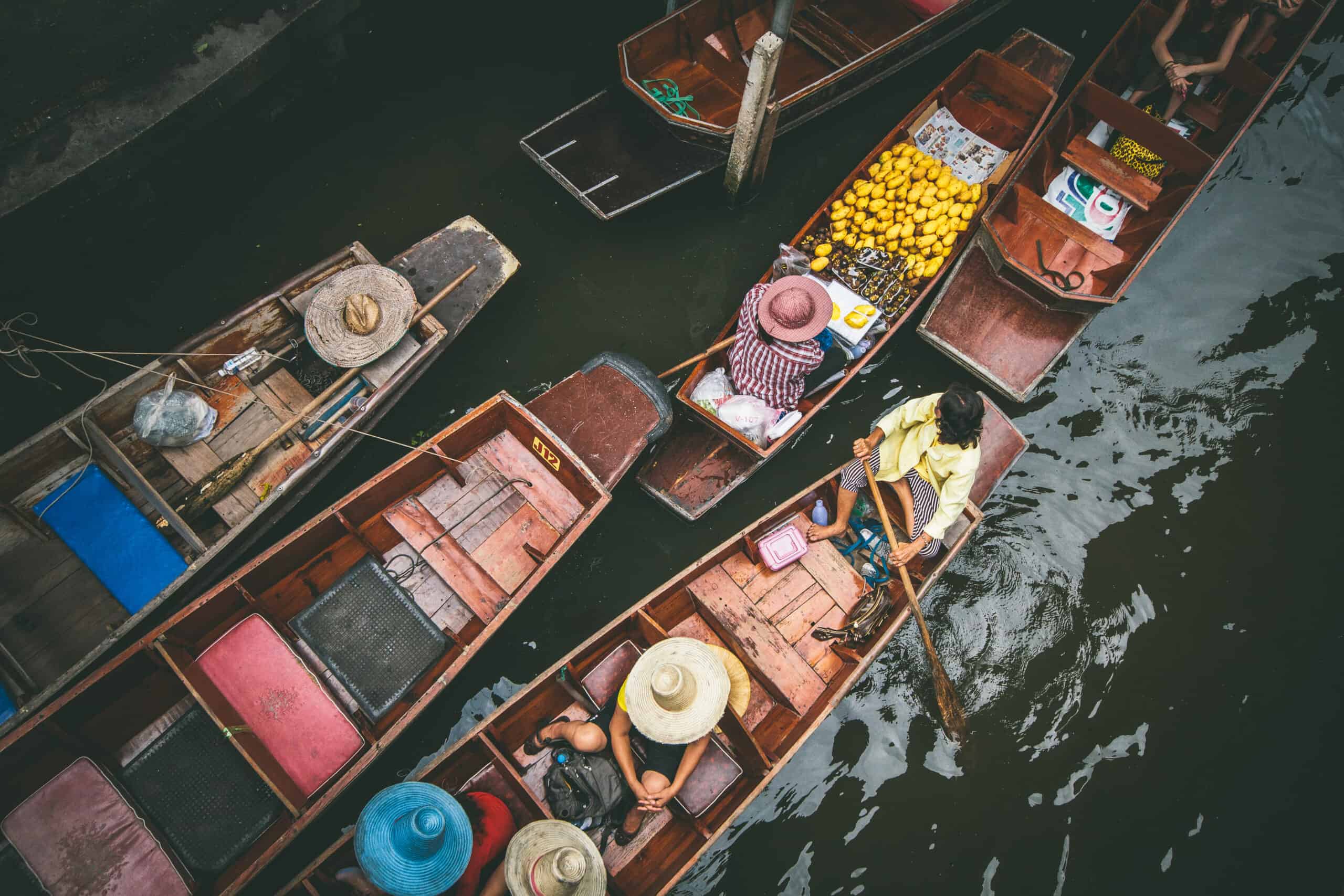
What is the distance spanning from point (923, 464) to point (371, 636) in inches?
174

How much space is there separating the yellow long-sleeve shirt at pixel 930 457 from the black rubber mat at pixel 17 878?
6.52m

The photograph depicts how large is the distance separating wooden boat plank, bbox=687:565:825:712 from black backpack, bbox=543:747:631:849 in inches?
54.0

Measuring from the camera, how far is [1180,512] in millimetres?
7066

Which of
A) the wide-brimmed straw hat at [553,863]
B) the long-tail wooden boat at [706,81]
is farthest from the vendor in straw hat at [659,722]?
the long-tail wooden boat at [706,81]

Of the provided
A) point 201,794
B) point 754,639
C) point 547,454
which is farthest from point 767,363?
point 201,794

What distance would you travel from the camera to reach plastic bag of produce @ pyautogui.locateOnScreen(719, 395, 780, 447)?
6.27 meters

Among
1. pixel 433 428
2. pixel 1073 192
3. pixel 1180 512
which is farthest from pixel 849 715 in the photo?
pixel 1073 192

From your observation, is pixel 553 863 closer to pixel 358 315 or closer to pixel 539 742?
pixel 539 742

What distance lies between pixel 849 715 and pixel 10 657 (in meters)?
6.50

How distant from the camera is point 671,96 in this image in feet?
24.8

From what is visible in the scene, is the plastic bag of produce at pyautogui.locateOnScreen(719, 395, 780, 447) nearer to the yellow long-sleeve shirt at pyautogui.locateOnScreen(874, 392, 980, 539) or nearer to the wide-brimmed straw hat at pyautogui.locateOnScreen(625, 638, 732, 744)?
the yellow long-sleeve shirt at pyautogui.locateOnScreen(874, 392, 980, 539)

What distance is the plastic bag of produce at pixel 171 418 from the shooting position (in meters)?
5.48

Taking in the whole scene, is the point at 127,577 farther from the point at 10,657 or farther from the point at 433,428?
the point at 433,428

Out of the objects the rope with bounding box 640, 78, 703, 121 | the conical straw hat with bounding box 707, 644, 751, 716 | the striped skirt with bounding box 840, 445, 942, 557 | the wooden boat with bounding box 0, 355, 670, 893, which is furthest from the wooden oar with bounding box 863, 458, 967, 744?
the rope with bounding box 640, 78, 703, 121
